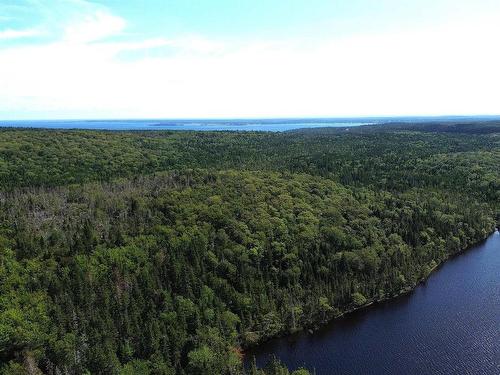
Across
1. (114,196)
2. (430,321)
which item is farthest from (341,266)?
(114,196)

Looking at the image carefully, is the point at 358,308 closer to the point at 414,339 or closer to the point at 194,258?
the point at 414,339

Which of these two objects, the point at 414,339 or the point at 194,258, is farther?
the point at 194,258

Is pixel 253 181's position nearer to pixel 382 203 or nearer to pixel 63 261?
pixel 382 203

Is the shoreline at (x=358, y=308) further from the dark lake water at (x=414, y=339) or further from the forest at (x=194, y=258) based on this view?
the dark lake water at (x=414, y=339)

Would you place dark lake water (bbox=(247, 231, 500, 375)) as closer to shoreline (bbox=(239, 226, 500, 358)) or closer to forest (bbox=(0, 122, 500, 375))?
shoreline (bbox=(239, 226, 500, 358))

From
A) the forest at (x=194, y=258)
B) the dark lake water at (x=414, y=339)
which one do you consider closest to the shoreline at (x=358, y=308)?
the forest at (x=194, y=258)

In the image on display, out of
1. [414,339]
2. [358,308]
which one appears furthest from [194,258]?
[414,339]
